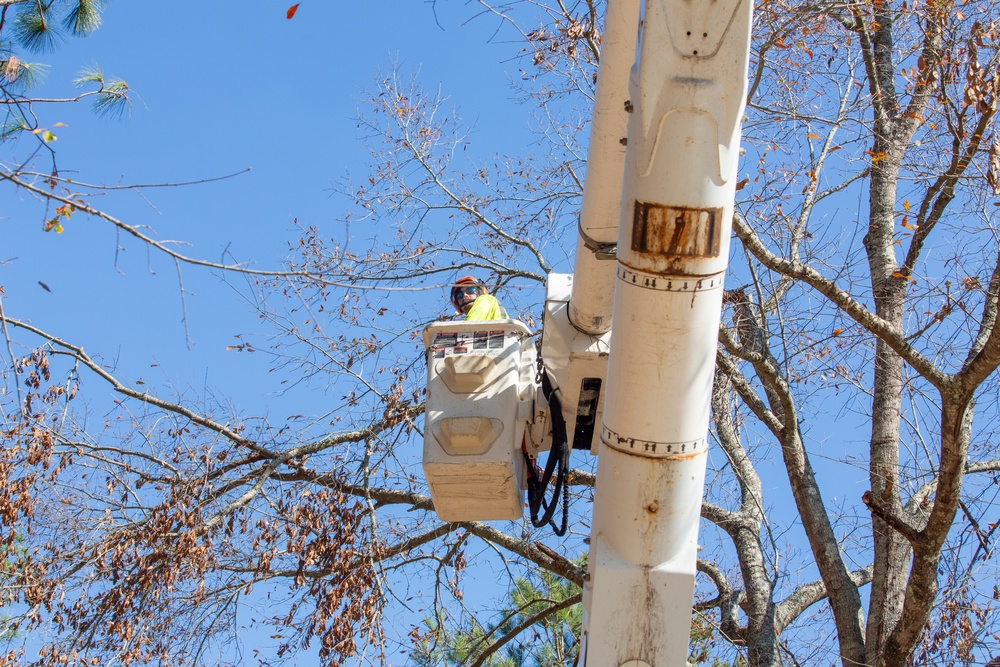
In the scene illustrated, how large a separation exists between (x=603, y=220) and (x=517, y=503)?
1544mm

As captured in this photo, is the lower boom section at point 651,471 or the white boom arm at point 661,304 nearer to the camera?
the white boom arm at point 661,304

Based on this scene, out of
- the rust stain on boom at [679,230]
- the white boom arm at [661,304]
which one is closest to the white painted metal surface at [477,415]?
the white boom arm at [661,304]

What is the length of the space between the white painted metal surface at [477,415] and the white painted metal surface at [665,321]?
1.26 meters

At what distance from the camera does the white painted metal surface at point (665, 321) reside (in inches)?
→ 161

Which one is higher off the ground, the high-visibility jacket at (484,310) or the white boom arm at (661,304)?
the high-visibility jacket at (484,310)

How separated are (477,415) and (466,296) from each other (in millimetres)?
1674

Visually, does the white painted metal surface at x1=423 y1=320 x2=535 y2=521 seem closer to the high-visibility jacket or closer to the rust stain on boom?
the high-visibility jacket

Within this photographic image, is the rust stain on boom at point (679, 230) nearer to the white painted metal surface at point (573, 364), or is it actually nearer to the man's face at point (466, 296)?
the white painted metal surface at point (573, 364)

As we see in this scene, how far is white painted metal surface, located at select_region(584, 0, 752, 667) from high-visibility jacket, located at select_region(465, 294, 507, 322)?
209cm

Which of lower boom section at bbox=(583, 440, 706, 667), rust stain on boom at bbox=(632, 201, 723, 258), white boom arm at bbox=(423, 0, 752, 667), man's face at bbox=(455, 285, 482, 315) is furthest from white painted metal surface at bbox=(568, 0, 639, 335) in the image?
man's face at bbox=(455, 285, 482, 315)

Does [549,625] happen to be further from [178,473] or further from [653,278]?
[653,278]

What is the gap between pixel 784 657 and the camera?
9266 millimetres

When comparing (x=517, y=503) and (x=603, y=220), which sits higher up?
(x=603, y=220)

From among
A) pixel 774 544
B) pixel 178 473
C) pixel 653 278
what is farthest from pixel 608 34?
pixel 178 473
